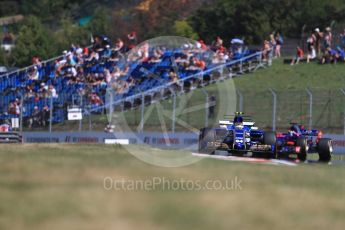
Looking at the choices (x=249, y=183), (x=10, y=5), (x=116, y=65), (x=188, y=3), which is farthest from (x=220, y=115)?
(x=10, y=5)

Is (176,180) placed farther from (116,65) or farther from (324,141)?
(116,65)

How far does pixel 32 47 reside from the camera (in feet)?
211

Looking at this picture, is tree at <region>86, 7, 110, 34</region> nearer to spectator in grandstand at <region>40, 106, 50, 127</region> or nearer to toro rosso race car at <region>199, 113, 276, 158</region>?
spectator in grandstand at <region>40, 106, 50, 127</region>

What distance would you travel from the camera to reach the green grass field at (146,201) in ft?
28.5

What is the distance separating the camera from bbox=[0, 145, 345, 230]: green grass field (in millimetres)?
8695

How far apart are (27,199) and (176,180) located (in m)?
2.28

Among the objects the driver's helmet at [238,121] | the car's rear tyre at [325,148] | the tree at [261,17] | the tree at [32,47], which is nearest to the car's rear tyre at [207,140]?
the driver's helmet at [238,121]

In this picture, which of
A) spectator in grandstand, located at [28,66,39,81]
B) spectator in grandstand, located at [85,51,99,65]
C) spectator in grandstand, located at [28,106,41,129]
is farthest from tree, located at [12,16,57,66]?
spectator in grandstand, located at [28,106,41,129]

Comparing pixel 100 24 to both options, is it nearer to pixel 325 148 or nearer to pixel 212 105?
pixel 212 105

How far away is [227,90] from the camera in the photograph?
32625mm

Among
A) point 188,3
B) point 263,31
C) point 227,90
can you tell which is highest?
Answer: point 188,3

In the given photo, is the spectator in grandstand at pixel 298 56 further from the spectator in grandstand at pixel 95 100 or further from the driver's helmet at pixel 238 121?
the driver's helmet at pixel 238 121

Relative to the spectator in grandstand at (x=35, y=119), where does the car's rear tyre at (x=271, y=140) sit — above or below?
below

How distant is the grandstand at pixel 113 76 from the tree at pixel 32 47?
20.9 m
